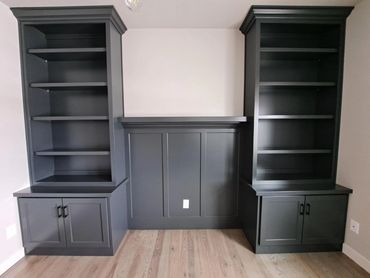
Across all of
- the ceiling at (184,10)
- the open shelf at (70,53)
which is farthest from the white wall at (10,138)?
the ceiling at (184,10)

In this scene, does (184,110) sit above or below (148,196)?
above

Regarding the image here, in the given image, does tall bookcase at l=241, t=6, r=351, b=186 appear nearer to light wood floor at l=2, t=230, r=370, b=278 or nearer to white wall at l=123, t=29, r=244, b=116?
white wall at l=123, t=29, r=244, b=116

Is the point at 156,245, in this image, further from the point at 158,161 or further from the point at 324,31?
the point at 324,31

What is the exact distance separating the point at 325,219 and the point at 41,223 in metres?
2.99

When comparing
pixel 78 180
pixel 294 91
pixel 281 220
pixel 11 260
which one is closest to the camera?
pixel 11 260

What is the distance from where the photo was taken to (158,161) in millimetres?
2484

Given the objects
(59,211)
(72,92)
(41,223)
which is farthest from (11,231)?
(72,92)

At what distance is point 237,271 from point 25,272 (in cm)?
202

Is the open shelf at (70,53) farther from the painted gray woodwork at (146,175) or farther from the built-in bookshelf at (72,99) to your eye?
the painted gray woodwork at (146,175)

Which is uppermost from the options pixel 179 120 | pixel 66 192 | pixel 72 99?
pixel 72 99

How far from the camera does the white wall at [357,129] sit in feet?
6.12

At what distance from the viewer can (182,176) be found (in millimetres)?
2492

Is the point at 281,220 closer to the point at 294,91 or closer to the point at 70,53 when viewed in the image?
the point at 294,91

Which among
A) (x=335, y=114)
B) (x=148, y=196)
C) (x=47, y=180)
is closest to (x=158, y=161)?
(x=148, y=196)
